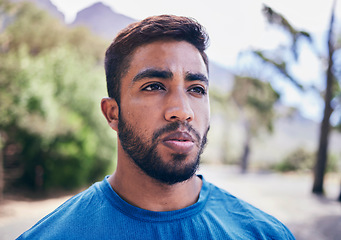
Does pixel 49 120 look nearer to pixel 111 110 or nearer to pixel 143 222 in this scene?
pixel 111 110

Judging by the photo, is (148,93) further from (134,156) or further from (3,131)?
(3,131)

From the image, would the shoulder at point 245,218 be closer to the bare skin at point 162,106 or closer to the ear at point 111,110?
the bare skin at point 162,106

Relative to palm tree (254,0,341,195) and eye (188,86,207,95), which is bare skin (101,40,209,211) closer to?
eye (188,86,207,95)

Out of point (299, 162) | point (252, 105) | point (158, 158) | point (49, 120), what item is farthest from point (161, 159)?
point (299, 162)

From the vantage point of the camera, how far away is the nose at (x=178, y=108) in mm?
1545

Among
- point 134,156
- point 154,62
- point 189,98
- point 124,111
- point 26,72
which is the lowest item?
point 26,72

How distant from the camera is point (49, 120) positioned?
11359mm

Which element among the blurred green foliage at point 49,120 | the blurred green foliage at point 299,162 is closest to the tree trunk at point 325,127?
the blurred green foliage at point 49,120

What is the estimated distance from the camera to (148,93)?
1.64 metres

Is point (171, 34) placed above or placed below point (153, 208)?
above

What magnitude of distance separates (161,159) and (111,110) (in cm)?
51

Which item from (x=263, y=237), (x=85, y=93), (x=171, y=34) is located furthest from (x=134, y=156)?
(x=85, y=93)

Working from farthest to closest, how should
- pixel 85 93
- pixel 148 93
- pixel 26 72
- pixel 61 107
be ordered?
pixel 85 93, pixel 61 107, pixel 26 72, pixel 148 93

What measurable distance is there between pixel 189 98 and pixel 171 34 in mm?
Result: 368
